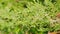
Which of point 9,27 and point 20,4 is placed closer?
point 9,27

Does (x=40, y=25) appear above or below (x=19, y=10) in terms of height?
below

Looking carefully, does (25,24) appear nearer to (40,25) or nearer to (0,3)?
(40,25)

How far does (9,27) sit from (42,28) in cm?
40

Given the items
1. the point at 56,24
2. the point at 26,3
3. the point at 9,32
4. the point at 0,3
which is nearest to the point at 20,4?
the point at 26,3

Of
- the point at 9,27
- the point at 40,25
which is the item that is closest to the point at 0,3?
the point at 9,27

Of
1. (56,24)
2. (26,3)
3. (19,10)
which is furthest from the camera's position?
(26,3)

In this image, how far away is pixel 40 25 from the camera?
2002 millimetres

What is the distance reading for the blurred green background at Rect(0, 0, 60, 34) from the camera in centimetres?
199

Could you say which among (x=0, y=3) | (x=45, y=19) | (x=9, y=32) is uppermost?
(x=0, y=3)

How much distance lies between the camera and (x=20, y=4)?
226 cm

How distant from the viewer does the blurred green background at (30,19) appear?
1986 millimetres

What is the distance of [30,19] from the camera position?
6.55 ft

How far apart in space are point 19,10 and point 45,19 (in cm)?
35

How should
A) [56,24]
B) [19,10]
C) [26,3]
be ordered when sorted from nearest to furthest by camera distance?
[56,24]
[19,10]
[26,3]
